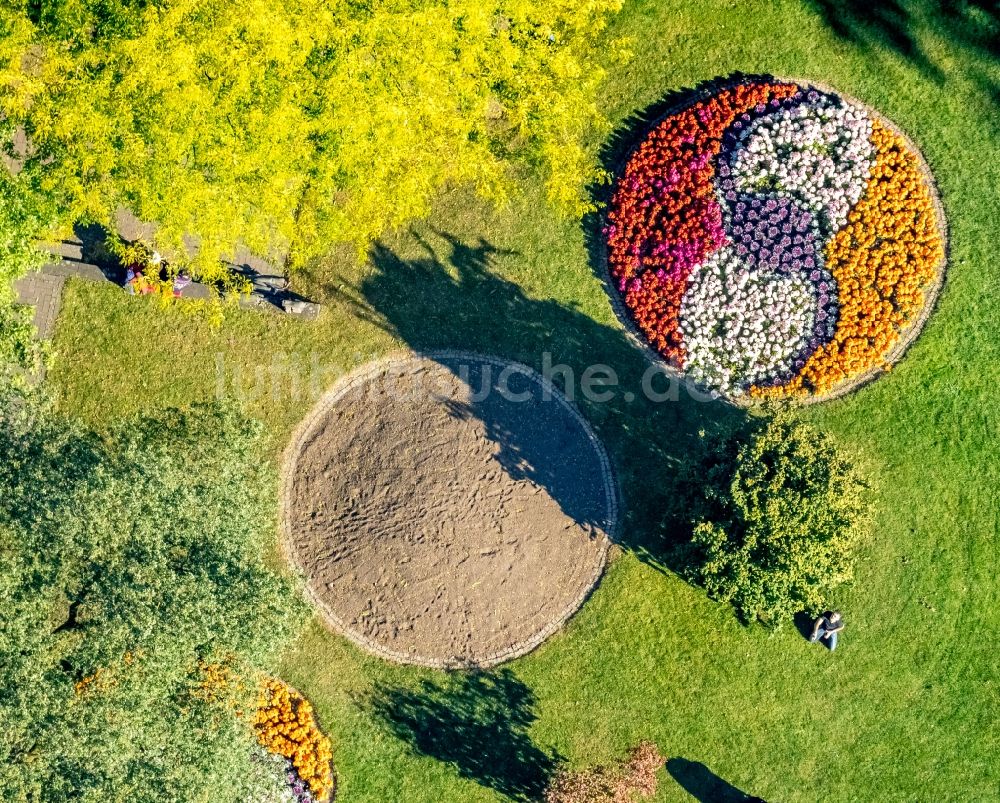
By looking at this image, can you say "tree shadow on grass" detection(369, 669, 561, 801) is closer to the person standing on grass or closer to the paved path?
the person standing on grass

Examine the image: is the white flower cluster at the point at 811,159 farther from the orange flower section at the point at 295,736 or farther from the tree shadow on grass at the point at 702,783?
the orange flower section at the point at 295,736

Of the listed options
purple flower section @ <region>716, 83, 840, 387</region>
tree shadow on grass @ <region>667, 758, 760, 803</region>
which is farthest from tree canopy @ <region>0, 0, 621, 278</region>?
tree shadow on grass @ <region>667, 758, 760, 803</region>

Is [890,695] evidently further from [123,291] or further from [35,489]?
[123,291]

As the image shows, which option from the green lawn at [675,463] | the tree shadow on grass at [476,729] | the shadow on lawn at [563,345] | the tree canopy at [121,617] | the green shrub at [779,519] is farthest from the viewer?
the tree shadow on grass at [476,729]

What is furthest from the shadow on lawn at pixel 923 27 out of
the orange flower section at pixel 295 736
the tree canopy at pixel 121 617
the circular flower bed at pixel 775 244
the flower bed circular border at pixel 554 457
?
the orange flower section at pixel 295 736

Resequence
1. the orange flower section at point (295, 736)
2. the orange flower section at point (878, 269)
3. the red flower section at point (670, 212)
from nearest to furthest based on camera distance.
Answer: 1. the orange flower section at point (878, 269)
2. the red flower section at point (670, 212)
3. the orange flower section at point (295, 736)

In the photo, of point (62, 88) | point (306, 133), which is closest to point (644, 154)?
point (306, 133)
